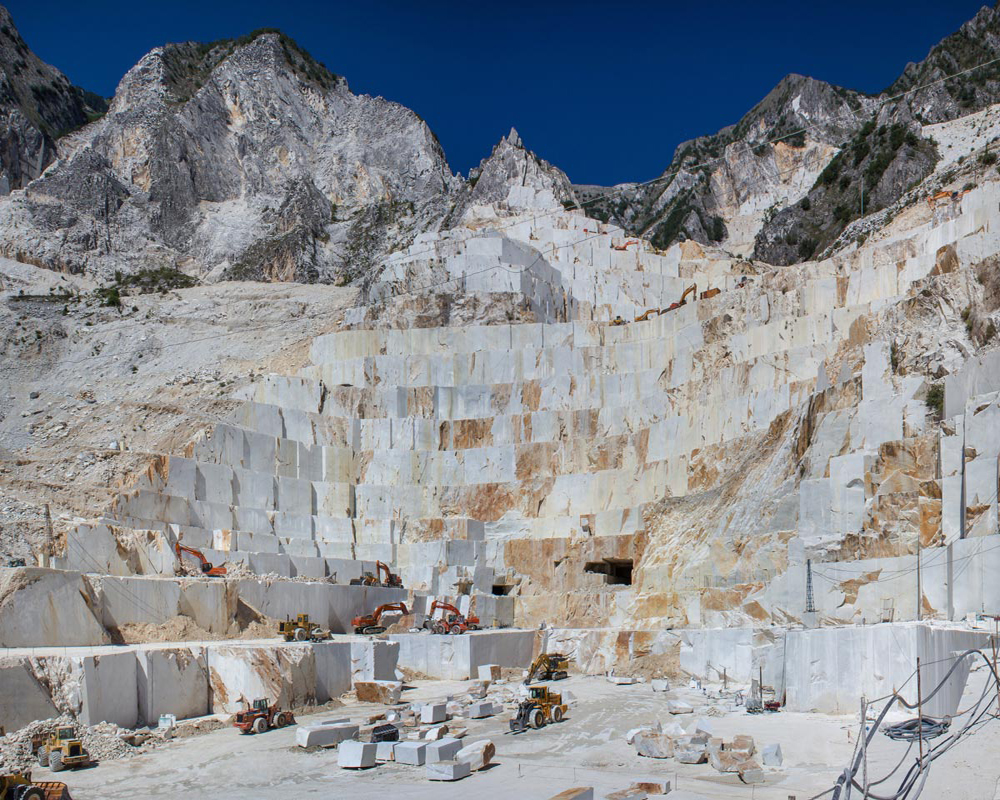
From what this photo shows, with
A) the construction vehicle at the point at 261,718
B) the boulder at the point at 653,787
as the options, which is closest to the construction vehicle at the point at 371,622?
the construction vehicle at the point at 261,718

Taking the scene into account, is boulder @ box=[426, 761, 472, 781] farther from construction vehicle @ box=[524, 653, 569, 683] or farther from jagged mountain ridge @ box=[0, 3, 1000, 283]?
jagged mountain ridge @ box=[0, 3, 1000, 283]

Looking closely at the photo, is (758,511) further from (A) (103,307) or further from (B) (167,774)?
(A) (103,307)

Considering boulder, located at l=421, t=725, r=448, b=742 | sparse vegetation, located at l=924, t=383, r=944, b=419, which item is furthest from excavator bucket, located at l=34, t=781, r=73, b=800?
sparse vegetation, located at l=924, t=383, r=944, b=419

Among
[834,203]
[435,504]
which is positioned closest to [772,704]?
[435,504]

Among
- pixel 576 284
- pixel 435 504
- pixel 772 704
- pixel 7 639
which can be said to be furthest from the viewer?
pixel 576 284

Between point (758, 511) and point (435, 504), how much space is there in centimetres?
1541

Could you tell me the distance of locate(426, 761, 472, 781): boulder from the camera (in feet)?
59.2

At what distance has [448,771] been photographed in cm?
1806

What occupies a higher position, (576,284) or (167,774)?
(576,284)

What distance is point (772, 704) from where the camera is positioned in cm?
2247

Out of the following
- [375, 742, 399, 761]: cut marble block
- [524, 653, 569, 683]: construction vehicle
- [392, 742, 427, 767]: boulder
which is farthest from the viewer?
[524, 653, 569, 683]: construction vehicle

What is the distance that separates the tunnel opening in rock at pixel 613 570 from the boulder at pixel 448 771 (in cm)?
2073

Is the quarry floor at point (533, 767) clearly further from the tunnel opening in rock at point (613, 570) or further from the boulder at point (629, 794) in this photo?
the tunnel opening in rock at point (613, 570)

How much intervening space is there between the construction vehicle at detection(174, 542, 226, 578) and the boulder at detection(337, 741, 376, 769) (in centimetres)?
1385
